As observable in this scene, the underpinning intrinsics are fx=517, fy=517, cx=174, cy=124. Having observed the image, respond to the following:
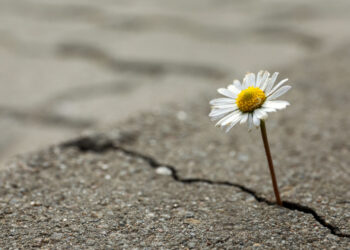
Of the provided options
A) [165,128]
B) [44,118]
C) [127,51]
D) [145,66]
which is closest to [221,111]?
[165,128]

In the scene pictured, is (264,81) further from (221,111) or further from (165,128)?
(165,128)

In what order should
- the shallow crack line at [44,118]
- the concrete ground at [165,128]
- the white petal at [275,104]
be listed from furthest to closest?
the shallow crack line at [44,118] < the concrete ground at [165,128] < the white petal at [275,104]

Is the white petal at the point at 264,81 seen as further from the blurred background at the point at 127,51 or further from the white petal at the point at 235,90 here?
the blurred background at the point at 127,51

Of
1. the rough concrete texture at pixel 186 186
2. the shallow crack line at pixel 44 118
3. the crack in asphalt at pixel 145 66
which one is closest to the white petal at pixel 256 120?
the rough concrete texture at pixel 186 186

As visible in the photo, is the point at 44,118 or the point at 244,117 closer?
the point at 244,117

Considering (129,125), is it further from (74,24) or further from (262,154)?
(74,24)

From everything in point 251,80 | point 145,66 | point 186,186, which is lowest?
point 186,186
